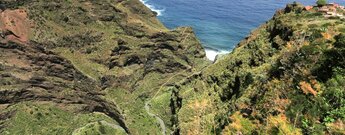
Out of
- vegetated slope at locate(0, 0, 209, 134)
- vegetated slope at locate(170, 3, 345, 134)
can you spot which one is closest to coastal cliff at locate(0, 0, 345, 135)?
vegetated slope at locate(170, 3, 345, 134)

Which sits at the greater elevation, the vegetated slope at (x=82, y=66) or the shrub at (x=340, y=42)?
the shrub at (x=340, y=42)

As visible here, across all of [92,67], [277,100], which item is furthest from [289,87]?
[92,67]

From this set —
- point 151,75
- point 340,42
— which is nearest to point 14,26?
point 151,75

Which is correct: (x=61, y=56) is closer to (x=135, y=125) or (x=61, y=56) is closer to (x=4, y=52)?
(x=4, y=52)

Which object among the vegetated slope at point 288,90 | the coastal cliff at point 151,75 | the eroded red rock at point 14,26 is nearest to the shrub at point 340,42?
the vegetated slope at point 288,90

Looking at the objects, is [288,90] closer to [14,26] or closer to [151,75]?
[14,26]

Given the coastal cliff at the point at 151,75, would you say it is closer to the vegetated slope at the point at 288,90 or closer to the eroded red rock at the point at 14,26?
the vegetated slope at the point at 288,90
